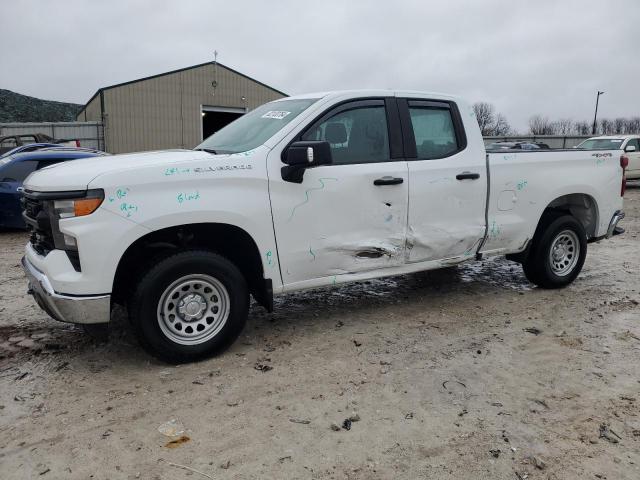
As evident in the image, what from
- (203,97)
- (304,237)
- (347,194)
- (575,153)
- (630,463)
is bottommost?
(630,463)

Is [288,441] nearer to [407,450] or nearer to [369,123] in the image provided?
[407,450]

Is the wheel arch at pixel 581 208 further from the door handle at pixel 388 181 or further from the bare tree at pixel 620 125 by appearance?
the bare tree at pixel 620 125

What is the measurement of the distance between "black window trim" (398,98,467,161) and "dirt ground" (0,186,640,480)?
5.09 feet

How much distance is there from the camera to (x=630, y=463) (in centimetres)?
288

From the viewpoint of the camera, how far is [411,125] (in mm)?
4922

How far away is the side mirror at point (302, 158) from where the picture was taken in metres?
4.03

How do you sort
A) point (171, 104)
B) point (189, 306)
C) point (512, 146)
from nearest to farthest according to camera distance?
1. point (189, 306)
2. point (512, 146)
3. point (171, 104)

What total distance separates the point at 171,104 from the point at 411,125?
1005 inches

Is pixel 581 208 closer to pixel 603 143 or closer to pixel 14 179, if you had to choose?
pixel 14 179

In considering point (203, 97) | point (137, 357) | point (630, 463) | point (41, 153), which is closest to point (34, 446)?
point (137, 357)

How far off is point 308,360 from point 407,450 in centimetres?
135

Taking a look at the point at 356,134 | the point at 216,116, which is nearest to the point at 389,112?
the point at 356,134

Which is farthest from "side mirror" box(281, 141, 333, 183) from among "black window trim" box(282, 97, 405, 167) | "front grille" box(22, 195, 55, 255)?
"front grille" box(22, 195, 55, 255)

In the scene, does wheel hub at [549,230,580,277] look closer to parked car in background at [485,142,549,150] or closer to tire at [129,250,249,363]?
parked car in background at [485,142,549,150]
